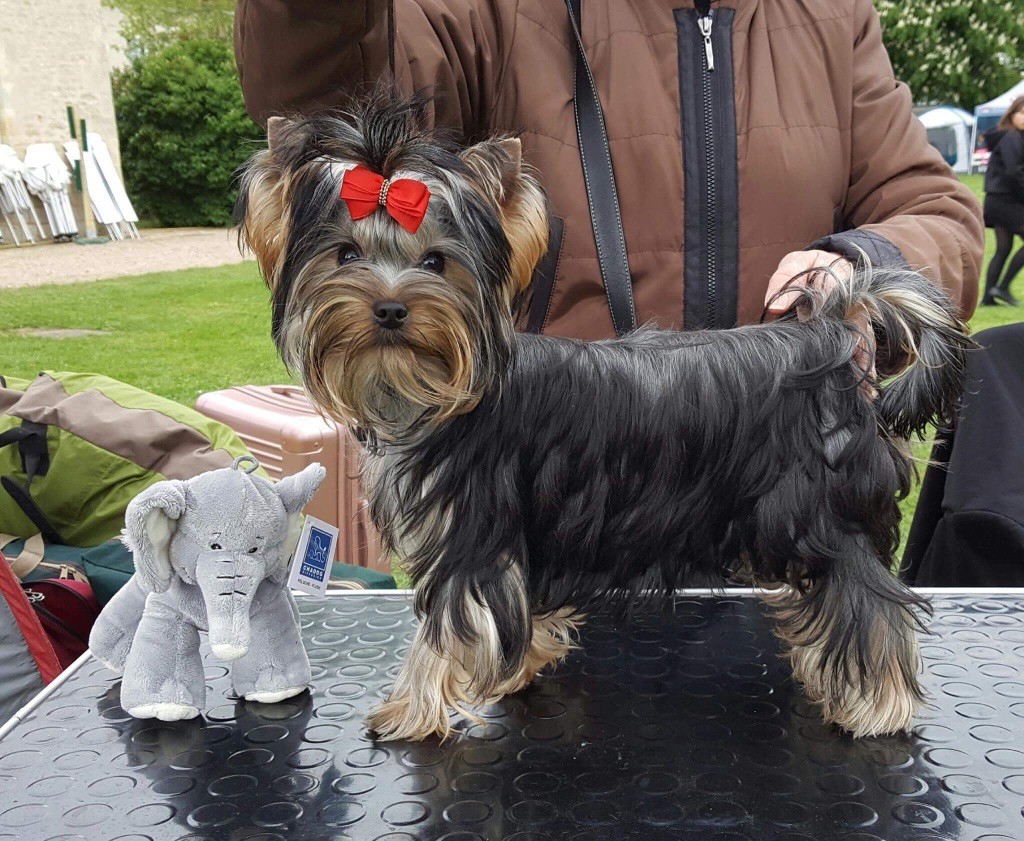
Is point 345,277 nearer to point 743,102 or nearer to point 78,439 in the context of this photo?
point 743,102

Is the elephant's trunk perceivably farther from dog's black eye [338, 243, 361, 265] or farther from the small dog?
dog's black eye [338, 243, 361, 265]

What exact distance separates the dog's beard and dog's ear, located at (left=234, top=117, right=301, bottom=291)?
0.43 ft

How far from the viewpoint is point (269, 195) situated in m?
1.52

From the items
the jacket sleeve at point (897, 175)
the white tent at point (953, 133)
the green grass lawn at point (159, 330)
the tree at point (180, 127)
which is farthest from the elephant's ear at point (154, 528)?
the white tent at point (953, 133)

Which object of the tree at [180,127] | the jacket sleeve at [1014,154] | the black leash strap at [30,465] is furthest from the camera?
the tree at [180,127]

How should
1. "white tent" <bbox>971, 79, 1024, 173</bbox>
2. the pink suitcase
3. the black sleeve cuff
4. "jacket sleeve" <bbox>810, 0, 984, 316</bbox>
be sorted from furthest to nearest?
"white tent" <bbox>971, 79, 1024, 173</bbox>
the pink suitcase
"jacket sleeve" <bbox>810, 0, 984, 316</bbox>
the black sleeve cuff

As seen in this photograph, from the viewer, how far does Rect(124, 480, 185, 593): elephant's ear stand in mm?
1528

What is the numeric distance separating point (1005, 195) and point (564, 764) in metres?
10.8

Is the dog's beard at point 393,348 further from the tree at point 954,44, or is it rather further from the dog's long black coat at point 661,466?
the tree at point 954,44

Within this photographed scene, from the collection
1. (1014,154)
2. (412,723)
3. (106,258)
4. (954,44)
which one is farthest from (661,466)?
(954,44)

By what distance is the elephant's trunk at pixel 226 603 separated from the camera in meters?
1.58

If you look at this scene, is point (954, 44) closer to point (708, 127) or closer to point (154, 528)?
point (708, 127)

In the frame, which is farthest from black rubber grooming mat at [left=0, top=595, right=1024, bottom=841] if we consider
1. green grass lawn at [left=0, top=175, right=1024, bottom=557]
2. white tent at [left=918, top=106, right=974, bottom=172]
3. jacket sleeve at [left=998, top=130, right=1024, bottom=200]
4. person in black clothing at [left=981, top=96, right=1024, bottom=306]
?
white tent at [left=918, top=106, right=974, bottom=172]

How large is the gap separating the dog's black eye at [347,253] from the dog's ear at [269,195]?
9 centimetres
